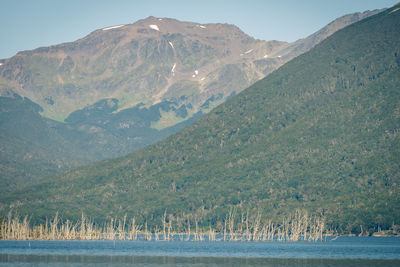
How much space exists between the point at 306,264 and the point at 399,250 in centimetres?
5577

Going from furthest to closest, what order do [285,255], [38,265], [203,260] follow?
[285,255] → [203,260] → [38,265]

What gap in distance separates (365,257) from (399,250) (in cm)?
2945

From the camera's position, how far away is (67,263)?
133 metres

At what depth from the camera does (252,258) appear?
502 feet

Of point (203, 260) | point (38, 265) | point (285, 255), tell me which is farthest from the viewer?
point (285, 255)

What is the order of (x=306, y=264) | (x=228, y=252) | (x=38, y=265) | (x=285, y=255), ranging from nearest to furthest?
(x=38, y=265) → (x=306, y=264) → (x=285, y=255) → (x=228, y=252)

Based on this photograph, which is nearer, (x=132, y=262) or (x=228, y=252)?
(x=132, y=262)

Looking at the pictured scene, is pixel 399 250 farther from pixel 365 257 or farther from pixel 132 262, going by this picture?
pixel 132 262

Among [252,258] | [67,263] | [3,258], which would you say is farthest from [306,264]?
[3,258]

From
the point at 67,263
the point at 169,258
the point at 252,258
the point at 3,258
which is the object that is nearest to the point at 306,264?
the point at 252,258

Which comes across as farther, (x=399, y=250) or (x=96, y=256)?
(x=399, y=250)

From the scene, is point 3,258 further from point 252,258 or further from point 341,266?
point 341,266

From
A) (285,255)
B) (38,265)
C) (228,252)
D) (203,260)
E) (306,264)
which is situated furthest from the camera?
(228,252)

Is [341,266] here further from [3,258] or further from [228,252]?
[3,258]
